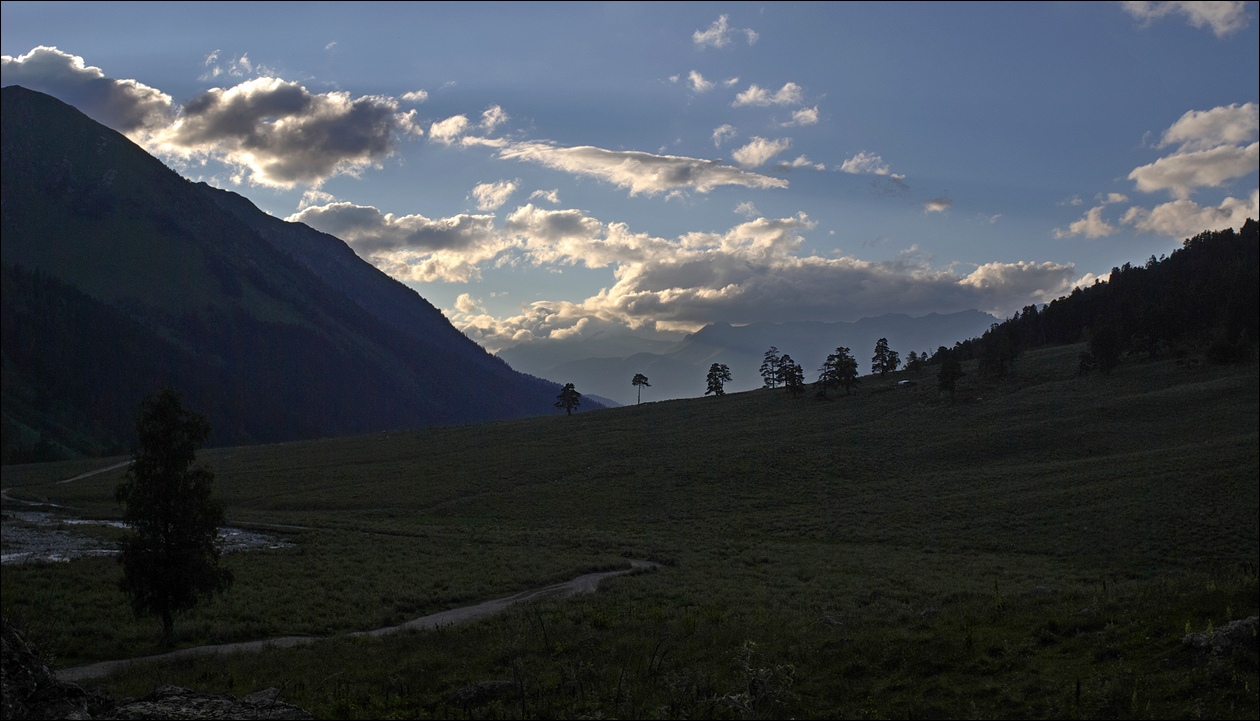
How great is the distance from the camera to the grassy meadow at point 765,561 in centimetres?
1220

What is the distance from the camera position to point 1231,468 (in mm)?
47594

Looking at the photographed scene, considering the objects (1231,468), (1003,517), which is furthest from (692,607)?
(1231,468)

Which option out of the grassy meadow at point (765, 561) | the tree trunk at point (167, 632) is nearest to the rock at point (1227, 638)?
the grassy meadow at point (765, 561)

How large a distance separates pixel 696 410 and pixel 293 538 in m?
72.3

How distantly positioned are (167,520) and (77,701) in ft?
60.7

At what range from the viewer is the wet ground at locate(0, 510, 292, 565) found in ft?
A: 131

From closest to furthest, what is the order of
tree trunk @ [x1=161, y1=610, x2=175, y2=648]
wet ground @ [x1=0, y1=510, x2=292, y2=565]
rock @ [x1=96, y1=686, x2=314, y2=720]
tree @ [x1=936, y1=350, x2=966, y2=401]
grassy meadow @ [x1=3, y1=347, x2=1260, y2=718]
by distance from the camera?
rock @ [x1=96, y1=686, x2=314, y2=720]
grassy meadow @ [x1=3, y1=347, x2=1260, y2=718]
tree trunk @ [x1=161, y1=610, x2=175, y2=648]
wet ground @ [x1=0, y1=510, x2=292, y2=565]
tree @ [x1=936, y1=350, x2=966, y2=401]

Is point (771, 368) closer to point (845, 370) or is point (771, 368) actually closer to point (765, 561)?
point (845, 370)

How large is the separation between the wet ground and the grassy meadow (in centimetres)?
321

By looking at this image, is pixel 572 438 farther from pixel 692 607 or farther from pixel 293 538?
pixel 692 607

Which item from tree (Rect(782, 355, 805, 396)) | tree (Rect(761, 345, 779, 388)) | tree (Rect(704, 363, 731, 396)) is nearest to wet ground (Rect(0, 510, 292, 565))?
tree (Rect(782, 355, 805, 396))

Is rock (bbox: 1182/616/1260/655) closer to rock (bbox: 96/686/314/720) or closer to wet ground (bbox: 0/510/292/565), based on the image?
rock (bbox: 96/686/314/720)

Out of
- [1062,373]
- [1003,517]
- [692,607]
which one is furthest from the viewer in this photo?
[1062,373]

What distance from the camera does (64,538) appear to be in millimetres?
47219
